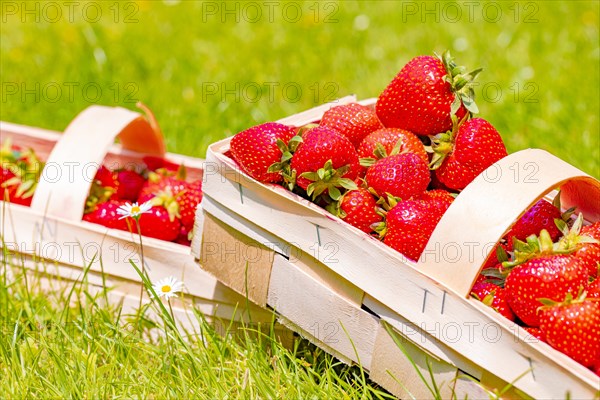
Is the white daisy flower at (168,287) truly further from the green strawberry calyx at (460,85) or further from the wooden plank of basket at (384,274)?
the green strawberry calyx at (460,85)

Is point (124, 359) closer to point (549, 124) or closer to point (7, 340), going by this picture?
point (7, 340)

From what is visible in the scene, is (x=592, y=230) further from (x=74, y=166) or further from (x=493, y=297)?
(x=74, y=166)

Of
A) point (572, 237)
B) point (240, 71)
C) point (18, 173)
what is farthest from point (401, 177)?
point (240, 71)

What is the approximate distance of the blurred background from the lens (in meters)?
2.91

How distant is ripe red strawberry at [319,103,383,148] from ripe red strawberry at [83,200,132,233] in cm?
55

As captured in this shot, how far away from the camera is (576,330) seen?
4.51 feet

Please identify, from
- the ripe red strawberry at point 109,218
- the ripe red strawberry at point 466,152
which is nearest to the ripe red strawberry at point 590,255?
the ripe red strawberry at point 466,152

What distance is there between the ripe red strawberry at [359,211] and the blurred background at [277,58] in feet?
3.54

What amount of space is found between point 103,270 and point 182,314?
0.68ft

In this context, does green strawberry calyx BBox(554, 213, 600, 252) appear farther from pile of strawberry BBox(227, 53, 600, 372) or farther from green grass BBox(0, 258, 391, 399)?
green grass BBox(0, 258, 391, 399)

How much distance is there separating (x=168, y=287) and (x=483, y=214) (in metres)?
0.69

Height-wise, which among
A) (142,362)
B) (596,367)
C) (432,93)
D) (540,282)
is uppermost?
(432,93)

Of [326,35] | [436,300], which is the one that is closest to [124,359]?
[436,300]

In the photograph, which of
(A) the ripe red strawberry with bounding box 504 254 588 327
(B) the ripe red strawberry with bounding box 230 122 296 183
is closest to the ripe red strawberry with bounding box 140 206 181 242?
(B) the ripe red strawberry with bounding box 230 122 296 183
